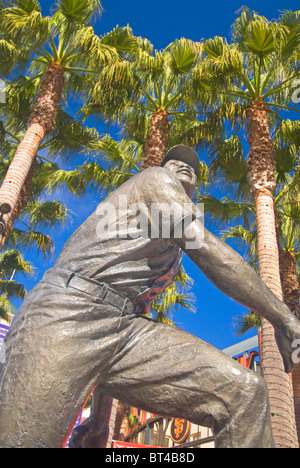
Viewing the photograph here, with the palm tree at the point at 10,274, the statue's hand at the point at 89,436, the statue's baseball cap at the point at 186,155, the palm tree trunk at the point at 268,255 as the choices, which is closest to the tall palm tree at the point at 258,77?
the palm tree trunk at the point at 268,255

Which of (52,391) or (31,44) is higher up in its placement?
(31,44)

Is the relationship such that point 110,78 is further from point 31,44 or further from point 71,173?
point 71,173

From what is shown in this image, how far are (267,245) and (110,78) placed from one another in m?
4.82

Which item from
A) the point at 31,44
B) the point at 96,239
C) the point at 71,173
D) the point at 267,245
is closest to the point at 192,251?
the point at 96,239

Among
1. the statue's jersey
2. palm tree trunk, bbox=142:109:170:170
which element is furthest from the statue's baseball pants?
palm tree trunk, bbox=142:109:170:170

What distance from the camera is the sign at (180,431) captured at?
1744 centimetres

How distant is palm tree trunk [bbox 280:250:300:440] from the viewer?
1087 centimetres

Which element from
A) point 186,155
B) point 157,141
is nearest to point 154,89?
point 157,141

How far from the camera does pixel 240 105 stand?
32.7ft

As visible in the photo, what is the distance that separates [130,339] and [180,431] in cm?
1766

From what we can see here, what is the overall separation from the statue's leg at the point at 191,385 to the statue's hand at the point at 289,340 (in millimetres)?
133

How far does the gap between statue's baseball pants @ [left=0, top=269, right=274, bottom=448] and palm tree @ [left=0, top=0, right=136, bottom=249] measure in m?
7.27

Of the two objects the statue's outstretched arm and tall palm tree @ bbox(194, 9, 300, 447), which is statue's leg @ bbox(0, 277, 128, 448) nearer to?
the statue's outstretched arm
